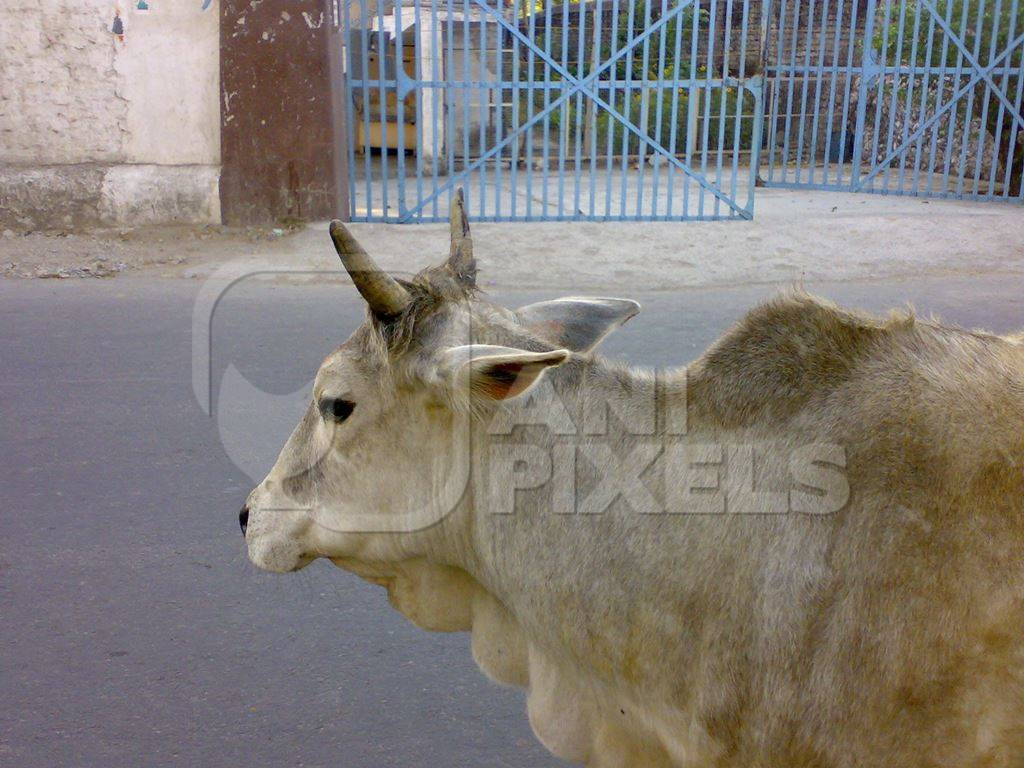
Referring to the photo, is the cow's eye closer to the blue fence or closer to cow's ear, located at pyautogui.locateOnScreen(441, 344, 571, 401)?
cow's ear, located at pyautogui.locateOnScreen(441, 344, 571, 401)

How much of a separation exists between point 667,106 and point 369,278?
1424 centimetres

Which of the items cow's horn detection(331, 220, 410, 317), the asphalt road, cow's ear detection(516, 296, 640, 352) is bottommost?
the asphalt road

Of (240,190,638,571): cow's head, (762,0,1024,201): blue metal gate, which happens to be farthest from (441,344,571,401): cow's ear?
(762,0,1024,201): blue metal gate

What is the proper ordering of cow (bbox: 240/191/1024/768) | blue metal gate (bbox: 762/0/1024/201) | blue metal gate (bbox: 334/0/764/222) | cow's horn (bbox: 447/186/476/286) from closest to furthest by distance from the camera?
cow (bbox: 240/191/1024/768)
cow's horn (bbox: 447/186/476/286)
blue metal gate (bbox: 334/0/764/222)
blue metal gate (bbox: 762/0/1024/201)

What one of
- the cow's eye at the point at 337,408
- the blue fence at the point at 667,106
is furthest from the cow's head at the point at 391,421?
the blue fence at the point at 667,106

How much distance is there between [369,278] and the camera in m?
2.16

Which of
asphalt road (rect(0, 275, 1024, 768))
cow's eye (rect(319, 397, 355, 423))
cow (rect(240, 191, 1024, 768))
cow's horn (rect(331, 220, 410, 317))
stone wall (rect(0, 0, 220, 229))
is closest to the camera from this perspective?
cow (rect(240, 191, 1024, 768))

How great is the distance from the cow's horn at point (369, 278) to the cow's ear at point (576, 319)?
0.38 meters

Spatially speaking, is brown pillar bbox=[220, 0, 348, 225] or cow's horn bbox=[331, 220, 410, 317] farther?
brown pillar bbox=[220, 0, 348, 225]

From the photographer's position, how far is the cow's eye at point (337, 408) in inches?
91.0

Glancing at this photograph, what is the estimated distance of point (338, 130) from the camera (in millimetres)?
9734

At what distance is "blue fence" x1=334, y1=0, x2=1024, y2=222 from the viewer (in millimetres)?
9688

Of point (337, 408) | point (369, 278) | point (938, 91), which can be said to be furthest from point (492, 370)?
point (938, 91)

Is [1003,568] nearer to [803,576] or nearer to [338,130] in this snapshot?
[803,576]
